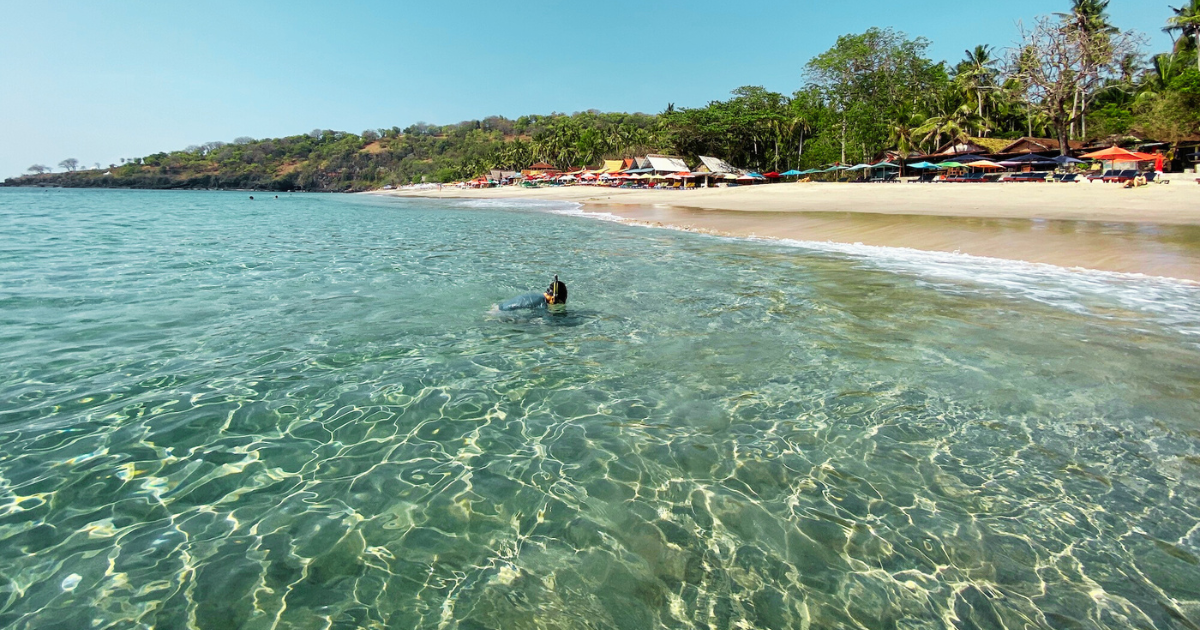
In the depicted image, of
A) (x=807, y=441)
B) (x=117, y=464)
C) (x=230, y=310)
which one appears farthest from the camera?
(x=230, y=310)

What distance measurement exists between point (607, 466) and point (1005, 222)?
69.1 feet

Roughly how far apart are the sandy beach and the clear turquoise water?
15.0 feet

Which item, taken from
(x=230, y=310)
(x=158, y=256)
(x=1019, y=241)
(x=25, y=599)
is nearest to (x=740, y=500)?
(x=25, y=599)

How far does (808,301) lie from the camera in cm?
986

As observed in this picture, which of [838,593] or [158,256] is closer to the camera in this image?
[838,593]

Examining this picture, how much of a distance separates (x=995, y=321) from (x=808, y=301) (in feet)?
8.78

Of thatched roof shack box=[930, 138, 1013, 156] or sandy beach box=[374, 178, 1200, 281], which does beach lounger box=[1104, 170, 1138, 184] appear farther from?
thatched roof shack box=[930, 138, 1013, 156]

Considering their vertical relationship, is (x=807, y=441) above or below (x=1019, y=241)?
below

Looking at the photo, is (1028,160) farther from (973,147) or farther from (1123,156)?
(1123,156)

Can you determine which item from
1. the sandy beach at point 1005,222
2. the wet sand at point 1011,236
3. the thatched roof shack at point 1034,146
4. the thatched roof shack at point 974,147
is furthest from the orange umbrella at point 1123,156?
the wet sand at point 1011,236

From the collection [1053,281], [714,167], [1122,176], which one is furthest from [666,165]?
[1053,281]

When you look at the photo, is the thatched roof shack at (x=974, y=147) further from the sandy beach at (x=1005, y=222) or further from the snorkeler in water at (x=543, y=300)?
the snorkeler in water at (x=543, y=300)

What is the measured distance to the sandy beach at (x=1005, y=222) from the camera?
44.0ft

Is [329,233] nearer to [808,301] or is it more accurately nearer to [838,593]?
[808,301]
